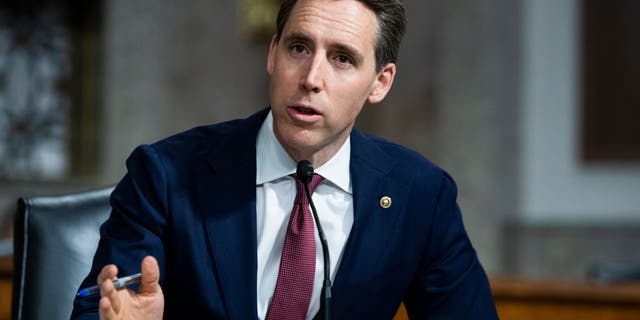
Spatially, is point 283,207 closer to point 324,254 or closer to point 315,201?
point 315,201

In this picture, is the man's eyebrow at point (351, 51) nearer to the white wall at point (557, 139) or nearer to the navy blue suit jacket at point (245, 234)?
the navy blue suit jacket at point (245, 234)

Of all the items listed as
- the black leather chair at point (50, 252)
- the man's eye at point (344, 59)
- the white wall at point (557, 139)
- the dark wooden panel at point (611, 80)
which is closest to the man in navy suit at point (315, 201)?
the man's eye at point (344, 59)

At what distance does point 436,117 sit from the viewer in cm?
588

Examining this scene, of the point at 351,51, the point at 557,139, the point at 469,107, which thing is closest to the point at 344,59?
the point at 351,51

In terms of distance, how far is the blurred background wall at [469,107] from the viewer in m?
5.79

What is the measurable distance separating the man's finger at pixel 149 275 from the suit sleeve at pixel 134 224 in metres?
0.15

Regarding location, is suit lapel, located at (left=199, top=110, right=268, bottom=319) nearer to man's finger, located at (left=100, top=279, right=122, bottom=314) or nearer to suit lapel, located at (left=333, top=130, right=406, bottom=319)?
suit lapel, located at (left=333, top=130, right=406, bottom=319)

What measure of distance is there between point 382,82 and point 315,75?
29cm

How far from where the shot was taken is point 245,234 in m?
2.00

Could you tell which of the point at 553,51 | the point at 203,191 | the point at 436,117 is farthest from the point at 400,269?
the point at 553,51

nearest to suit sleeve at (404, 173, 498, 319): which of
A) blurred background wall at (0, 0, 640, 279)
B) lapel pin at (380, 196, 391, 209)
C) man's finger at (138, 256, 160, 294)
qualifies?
lapel pin at (380, 196, 391, 209)

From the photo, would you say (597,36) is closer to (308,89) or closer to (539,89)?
(539,89)

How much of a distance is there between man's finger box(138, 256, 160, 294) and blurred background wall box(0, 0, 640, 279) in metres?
3.84

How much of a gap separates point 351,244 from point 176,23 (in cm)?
471
